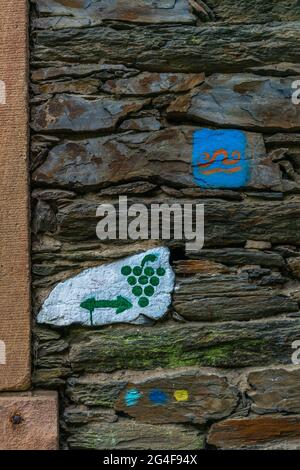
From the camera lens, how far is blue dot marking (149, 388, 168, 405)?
8.51 feet

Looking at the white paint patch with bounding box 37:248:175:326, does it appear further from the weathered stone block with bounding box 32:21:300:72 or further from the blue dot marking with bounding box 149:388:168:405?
the weathered stone block with bounding box 32:21:300:72

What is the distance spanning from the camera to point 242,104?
274cm

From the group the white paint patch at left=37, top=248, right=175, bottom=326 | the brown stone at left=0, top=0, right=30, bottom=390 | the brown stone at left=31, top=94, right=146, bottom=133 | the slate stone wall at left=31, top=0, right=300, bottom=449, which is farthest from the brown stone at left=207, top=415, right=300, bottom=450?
the brown stone at left=31, top=94, right=146, bottom=133

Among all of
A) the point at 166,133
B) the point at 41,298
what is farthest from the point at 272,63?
the point at 41,298

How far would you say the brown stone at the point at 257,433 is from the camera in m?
2.60

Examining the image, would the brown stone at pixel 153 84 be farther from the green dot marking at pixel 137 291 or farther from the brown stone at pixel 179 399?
the brown stone at pixel 179 399

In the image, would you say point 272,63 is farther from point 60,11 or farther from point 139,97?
point 60,11

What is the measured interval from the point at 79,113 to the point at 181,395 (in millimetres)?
1149

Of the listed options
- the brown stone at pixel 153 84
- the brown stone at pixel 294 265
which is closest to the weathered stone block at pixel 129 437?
the brown stone at pixel 294 265

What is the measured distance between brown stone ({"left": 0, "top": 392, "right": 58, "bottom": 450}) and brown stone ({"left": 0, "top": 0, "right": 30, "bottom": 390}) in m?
0.07

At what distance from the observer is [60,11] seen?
2.75 meters

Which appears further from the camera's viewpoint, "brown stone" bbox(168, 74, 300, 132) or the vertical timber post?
"brown stone" bbox(168, 74, 300, 132)

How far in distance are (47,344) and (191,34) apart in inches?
52.6

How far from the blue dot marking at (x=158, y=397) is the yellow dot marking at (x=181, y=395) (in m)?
0.04
